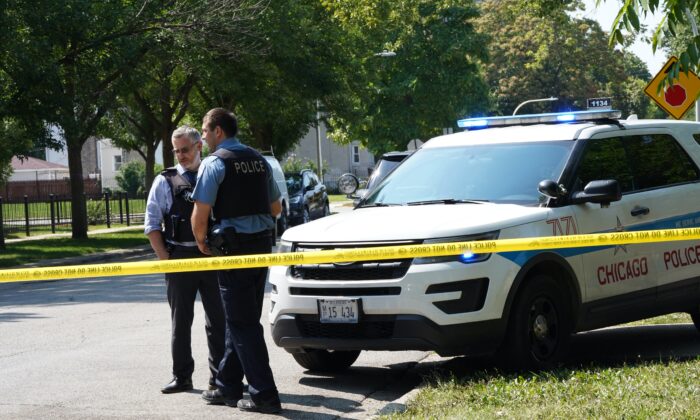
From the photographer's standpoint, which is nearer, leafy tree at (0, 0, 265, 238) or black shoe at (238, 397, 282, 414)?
black shoe at (238, 397, 282, 414)

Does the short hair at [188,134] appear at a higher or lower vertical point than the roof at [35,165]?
lower

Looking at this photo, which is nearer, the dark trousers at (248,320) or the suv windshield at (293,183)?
the dark trousers at (248,320)

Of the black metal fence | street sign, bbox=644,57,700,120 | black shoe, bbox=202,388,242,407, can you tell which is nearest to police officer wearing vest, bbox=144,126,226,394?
black shoe, bbox=202,388,242,407

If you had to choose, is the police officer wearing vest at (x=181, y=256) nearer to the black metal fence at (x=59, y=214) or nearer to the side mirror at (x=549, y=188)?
the side mirror at (x=549, y=188)

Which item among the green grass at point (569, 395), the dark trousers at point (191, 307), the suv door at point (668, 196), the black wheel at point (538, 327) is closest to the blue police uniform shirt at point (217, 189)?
the dark trousers at point (191, 307)

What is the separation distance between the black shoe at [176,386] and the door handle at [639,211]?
12.0ft

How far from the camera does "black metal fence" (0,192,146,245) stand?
38.7 meters

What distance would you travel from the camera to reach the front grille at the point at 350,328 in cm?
777

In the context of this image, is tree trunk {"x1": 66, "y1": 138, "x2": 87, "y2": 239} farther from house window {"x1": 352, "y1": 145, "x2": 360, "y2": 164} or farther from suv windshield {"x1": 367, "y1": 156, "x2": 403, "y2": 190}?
house window {"x1": 352, "y1": 145, "x2": 360, "y2": 164}

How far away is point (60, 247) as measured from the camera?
29000mm

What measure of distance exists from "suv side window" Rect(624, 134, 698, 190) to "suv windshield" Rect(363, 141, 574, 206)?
802mm

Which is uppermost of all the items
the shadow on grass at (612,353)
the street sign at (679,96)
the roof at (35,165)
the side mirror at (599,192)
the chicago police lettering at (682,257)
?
the roof at (35,165)

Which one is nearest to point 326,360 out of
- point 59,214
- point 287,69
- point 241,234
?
point 241,234

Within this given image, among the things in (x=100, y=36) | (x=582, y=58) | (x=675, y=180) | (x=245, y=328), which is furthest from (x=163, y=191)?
(x=582, y=58)
